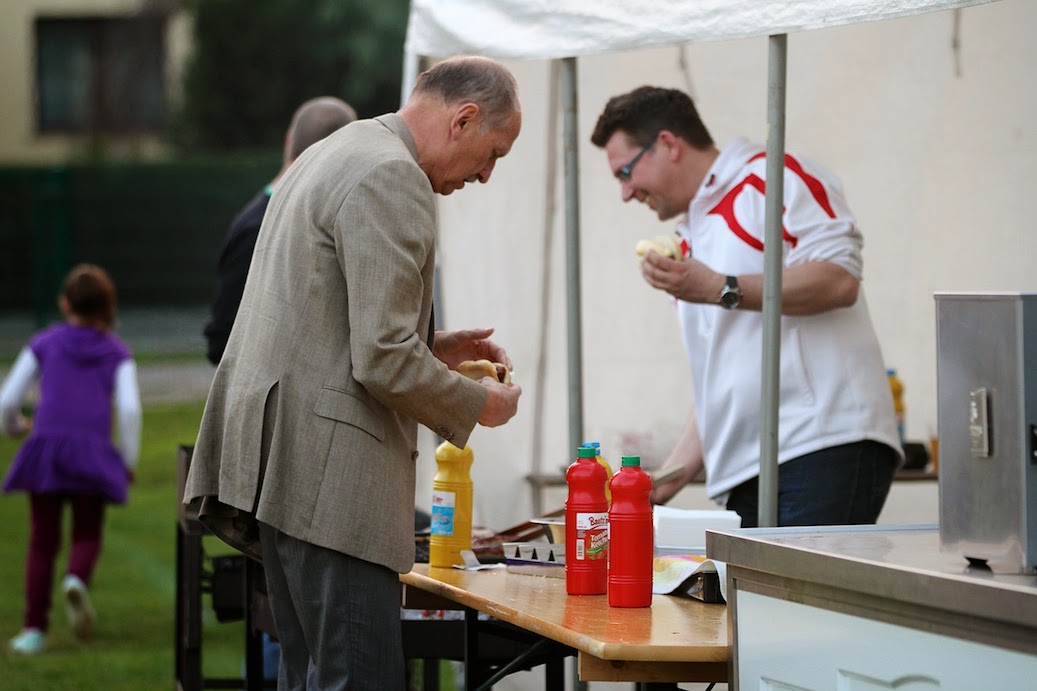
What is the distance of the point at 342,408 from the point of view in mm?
2746

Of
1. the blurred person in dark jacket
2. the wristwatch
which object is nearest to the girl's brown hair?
the blurred person in dark jacket

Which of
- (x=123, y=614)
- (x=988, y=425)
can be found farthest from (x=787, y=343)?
(x=123, y=614)

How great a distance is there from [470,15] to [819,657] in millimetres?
2264

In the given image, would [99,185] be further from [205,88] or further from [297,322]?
[297,322]

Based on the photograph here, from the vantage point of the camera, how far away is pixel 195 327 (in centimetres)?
2108

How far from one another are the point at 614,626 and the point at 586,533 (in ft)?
1.15

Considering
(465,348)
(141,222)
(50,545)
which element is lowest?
(50,545)

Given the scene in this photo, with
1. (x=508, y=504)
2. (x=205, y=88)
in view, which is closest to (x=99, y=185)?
(x=205, y=88)

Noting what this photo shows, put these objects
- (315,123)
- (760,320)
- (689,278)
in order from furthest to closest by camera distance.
A: (315,123), (760,320), (689,278)

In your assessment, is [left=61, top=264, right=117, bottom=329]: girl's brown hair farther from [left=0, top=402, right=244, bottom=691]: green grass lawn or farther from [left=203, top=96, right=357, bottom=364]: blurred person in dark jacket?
[left=203, top=96, right=357, bottom=364]: blurred person in dark jacket

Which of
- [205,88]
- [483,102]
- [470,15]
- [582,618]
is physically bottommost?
[582,618]

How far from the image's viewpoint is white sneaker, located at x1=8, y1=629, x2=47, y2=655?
21.3ft

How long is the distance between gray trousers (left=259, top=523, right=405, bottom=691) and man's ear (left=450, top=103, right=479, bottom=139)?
2.82 feet

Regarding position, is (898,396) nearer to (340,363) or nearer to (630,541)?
(630,541)
